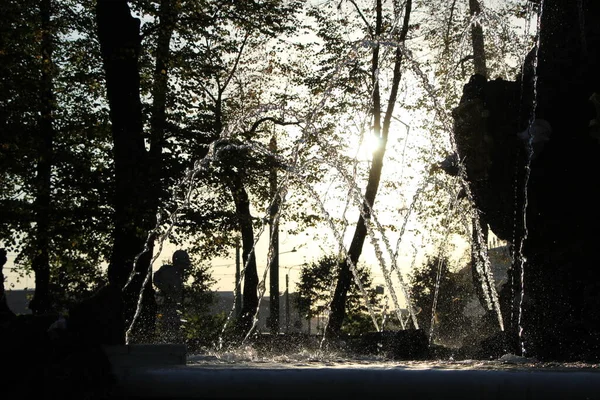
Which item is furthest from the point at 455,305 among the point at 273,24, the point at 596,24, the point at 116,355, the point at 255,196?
the point at 116,355

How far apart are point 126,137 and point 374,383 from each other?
44.8 feet

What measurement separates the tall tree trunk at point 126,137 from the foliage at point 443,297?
7.53 meters

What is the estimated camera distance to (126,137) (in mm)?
17094

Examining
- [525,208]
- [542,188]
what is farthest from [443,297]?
[542,188]

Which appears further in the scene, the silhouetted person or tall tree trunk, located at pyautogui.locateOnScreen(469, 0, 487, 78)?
tall tree trunk, located at pyautogui.locateOnScreen(469, 0, 487, 78)

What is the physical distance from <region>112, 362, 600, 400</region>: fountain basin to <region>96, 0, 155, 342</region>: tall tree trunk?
485 inches

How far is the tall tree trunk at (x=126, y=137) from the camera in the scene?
54.8ft

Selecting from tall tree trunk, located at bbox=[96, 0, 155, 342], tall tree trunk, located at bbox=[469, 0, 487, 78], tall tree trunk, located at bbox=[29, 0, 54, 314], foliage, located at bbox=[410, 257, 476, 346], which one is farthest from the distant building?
tall tree trunk, located at bbox=[469, 0, 487, 78]

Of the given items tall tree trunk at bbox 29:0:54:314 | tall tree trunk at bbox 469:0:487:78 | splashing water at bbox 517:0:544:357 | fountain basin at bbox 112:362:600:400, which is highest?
tall tree trunk at bbox 469:0:487:78

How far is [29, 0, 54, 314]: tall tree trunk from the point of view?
19.1 meters

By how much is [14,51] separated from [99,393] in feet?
53.8

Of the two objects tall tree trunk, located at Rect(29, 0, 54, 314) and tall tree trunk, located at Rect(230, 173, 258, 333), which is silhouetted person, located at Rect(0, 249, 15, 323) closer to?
tall tree trunk, located at Rect(29, 0, 54, 314)

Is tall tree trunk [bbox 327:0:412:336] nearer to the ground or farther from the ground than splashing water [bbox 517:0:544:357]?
farther from the ground

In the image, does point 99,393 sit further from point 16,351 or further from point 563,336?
point 563,336
